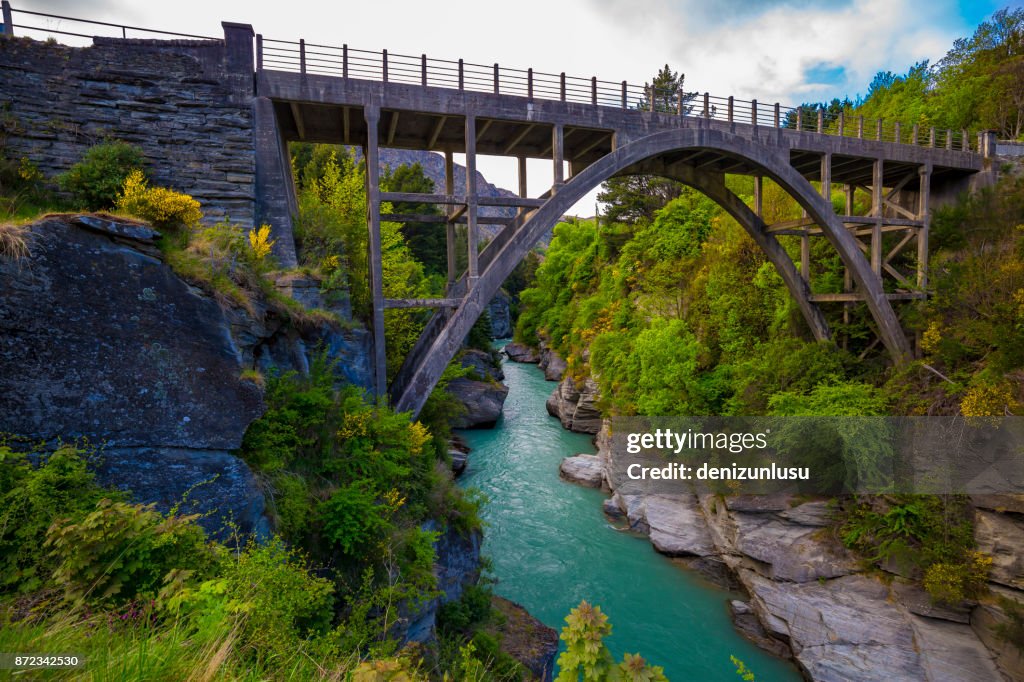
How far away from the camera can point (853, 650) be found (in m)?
7.63

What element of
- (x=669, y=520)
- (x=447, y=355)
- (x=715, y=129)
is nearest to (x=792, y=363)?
(x=669, y=520)

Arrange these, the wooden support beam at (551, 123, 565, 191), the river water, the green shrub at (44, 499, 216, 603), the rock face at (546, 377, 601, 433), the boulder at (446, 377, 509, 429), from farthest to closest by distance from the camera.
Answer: the boulder at (446, 377, 509, 429)
the rock face at (546, 377, 601, 433)
the wooden support beam at (551, 123, 565, 191)
the river water
the green shrub at (44, 499, 216, 603)

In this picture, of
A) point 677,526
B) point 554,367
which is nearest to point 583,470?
point 677,526

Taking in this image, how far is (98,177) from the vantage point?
678 centimetres

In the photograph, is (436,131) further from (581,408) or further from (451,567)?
(581,408)

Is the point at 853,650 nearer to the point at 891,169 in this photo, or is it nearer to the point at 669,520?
the point at 669,520

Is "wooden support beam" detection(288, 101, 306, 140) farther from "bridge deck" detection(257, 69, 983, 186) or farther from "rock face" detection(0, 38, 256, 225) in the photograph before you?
"rock face" detection(0, 38, 256, 225)

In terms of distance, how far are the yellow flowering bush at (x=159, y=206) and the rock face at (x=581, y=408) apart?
14.7 metres

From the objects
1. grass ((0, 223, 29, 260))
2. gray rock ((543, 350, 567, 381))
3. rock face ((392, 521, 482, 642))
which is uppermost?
grass ((0, 223, 29, 260))

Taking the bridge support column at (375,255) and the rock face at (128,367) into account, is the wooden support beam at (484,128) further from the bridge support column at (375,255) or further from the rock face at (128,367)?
the rock face at (128,367)

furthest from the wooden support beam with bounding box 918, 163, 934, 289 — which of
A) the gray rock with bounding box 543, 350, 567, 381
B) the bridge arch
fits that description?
the gray rock with bounding box 543, 350, 567, 381

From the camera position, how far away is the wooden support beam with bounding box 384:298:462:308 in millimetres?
8258

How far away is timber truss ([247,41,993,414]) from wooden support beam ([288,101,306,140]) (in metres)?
0.03

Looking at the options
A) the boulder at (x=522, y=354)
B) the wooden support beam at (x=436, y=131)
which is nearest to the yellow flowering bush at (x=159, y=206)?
the wooden support beam at (x=436, y=131)
